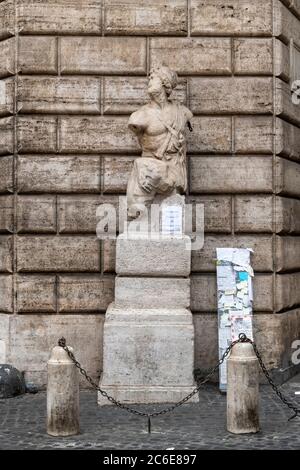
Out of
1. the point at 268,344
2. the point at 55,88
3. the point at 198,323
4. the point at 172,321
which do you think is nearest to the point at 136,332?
the point at 172,321

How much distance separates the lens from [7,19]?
966cm

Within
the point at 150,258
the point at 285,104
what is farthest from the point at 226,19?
the point at 150,258

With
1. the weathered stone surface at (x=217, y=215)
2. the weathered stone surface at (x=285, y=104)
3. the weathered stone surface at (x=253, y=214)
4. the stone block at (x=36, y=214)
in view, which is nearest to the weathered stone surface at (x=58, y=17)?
the stone block at (x=36, y=214)

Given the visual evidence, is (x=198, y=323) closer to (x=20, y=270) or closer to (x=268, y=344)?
(x=268, y=344)

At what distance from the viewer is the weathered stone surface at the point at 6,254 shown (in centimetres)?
949

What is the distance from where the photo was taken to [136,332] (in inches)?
322

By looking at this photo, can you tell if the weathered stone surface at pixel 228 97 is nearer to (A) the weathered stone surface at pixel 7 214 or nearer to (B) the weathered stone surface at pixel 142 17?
(B) the weathered stone surface at pixel 142 17

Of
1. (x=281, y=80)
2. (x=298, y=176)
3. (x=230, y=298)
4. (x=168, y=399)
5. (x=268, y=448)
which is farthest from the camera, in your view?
(x=298, y=176)

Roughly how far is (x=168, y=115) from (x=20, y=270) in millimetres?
2771

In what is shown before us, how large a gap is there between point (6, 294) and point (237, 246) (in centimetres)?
308

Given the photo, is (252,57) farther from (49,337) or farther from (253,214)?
(49,337)

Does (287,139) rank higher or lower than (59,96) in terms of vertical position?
lower

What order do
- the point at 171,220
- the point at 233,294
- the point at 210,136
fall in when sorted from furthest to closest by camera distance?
the point at 210,136
the point at 233,294
the point at 171,220

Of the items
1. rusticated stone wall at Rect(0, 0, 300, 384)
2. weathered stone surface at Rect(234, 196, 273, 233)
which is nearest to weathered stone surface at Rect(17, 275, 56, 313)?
rusticated stone wall at Rect(0, 0, 300, 384)
